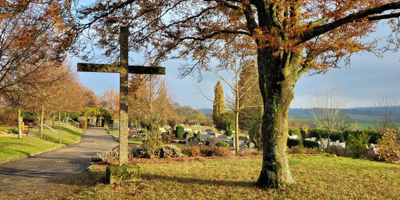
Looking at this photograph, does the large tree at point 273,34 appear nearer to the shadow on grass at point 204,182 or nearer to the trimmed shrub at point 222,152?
the shadow on grass at point 204,182

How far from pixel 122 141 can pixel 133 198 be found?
172cm

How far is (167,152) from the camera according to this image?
11703 millimetres

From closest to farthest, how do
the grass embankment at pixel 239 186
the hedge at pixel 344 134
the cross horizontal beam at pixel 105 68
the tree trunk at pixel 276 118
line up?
the grass embankment at pixel 239 186 → the tree trunk at pixel 276 118 → the cross horizontal beam at pixel 105 68 → the hedge at pixel 344 134

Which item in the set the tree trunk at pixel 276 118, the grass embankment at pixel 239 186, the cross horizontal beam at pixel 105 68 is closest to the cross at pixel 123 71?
the cross horizontal beam at pixel 105 68

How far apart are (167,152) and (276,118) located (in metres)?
6.77

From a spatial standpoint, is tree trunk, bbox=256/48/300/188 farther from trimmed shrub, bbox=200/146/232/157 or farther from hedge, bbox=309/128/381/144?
hedge, bbox=309/128/381/144

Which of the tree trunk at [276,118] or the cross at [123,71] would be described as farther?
the cross at [123,71]

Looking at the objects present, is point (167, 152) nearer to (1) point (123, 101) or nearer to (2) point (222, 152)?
(2) point (222, 152)

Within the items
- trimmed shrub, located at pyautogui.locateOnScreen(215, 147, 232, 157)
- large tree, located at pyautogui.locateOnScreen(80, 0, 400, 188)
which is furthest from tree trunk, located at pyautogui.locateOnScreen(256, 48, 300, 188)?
trimmed shrub, located at pyautogui.locateOnScreen(215, 147, 232, 157)

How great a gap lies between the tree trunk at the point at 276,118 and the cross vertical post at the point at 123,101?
11.1 feet

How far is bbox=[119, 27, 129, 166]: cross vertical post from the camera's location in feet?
21.9

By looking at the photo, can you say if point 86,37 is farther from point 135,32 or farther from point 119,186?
point 119,186

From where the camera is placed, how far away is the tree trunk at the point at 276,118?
5941 millimetres

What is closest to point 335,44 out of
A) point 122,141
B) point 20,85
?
point 122,141
